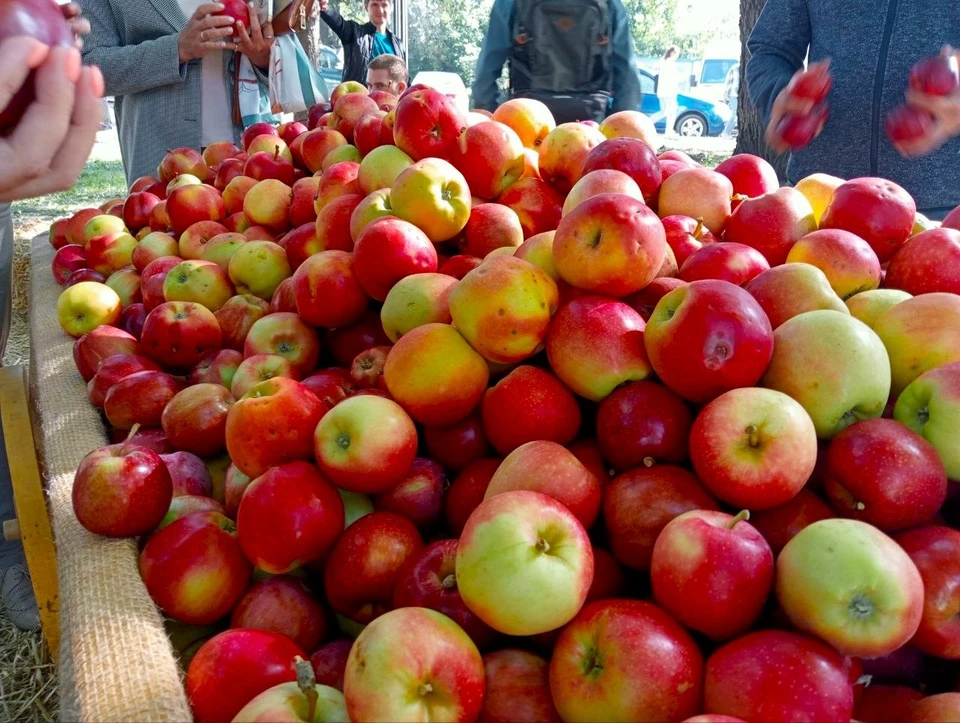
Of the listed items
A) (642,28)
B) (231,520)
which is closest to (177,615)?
(231,520)

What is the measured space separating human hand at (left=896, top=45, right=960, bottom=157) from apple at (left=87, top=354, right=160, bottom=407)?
260cm

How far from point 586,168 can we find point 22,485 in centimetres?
173

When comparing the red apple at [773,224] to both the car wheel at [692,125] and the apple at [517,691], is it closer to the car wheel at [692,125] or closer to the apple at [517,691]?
the apple at [517,691]

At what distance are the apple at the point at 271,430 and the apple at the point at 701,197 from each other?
1.09 meters

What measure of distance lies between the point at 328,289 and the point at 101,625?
89 cm

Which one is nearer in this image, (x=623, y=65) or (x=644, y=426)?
(x=644, y=426)

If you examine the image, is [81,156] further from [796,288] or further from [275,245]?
[796,288]

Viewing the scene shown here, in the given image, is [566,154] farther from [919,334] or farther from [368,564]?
[368,564]

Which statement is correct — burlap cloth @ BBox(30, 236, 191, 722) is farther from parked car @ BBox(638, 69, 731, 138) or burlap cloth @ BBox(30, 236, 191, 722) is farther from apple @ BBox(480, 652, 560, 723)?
parked car @ BBox(638, 69, 731, 138)

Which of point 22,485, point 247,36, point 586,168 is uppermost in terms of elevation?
point 247,36

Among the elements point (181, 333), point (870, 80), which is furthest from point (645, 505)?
point (870, 80)

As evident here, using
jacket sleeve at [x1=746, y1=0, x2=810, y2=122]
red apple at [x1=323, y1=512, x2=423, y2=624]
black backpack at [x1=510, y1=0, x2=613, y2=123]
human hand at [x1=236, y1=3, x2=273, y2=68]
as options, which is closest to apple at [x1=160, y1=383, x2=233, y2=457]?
red apple at [x1=323, y1=512, x2=423, y2=624]

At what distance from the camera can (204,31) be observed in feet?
12.6

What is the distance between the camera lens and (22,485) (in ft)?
6.00
